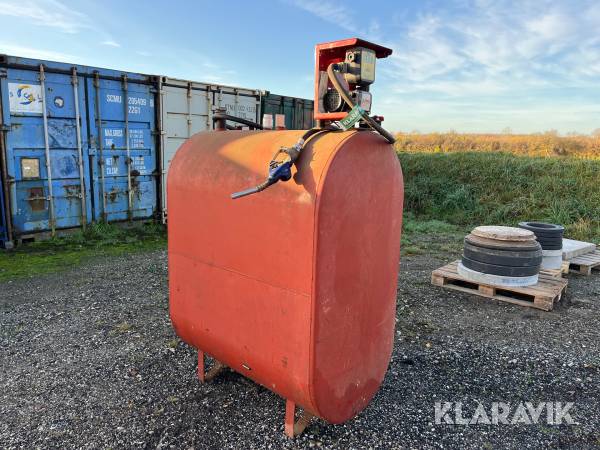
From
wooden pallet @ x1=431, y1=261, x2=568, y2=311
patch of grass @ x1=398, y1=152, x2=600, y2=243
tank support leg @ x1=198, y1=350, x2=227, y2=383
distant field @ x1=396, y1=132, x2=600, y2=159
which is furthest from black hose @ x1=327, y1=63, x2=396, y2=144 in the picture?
distant field @ x1=396, y1=132, x2=600, y2=159

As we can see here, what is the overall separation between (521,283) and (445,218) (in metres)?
5.27

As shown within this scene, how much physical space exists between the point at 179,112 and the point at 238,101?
1.28 meters

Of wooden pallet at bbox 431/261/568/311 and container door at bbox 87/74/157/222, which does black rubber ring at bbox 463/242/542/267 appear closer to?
wooden pallet at bbox 431/261/568/311

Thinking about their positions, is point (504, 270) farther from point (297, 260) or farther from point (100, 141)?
point (100, 141)

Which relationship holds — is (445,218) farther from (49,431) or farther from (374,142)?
(49,431)

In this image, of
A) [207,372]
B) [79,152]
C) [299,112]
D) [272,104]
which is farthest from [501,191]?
[207,372]

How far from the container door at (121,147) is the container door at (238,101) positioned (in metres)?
1.33

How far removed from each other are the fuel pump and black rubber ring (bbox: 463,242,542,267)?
122 inches

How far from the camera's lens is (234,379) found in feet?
10.7

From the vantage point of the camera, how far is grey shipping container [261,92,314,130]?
371 inches

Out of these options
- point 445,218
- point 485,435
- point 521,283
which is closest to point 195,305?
point 485,435

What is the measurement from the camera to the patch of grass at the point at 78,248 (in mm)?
5715

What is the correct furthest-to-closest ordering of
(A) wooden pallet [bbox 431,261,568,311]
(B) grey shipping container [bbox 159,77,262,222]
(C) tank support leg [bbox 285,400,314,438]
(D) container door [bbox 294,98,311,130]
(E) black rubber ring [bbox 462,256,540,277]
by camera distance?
(D) container door [bbox 294,98,311,130]
(B) grey shipping container [bbox 159,77,262,222]
(E) black rubber ring [bbox 462,256,540,277]
(A) wooden pallet [bbox 431,261,568,311]
(C) tank support leg [bbox 285,400,314,438]

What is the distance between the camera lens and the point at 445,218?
10133 millimetres
